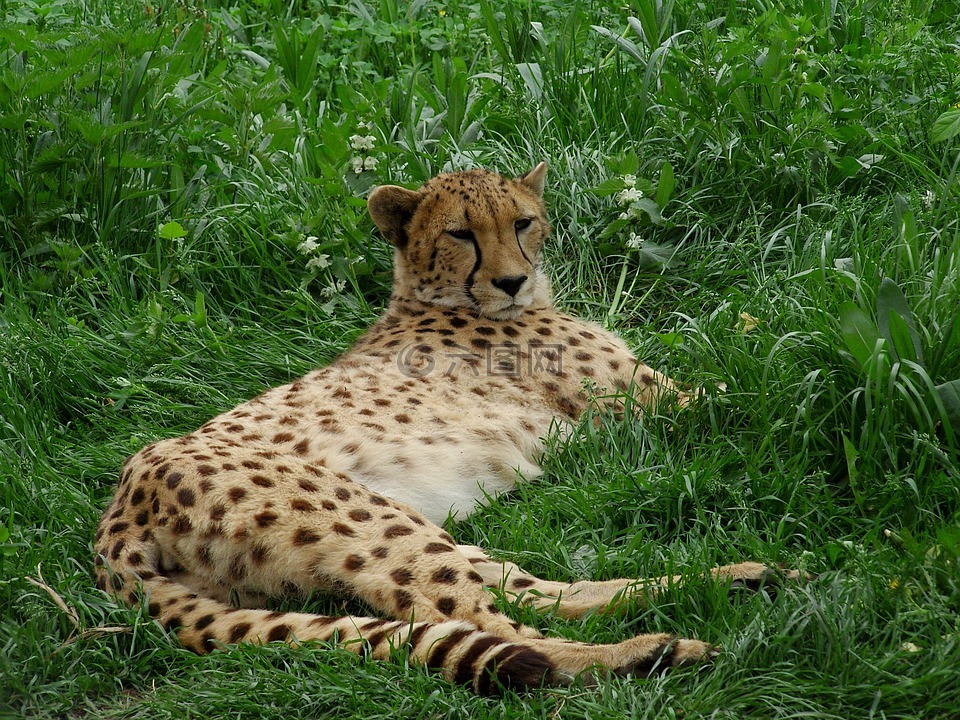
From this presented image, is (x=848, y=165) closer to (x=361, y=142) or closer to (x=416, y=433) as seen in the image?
(x=361, y=142)

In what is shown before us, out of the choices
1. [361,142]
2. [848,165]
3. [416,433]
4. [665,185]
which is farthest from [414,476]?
[848,165]

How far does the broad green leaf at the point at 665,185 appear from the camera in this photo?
4.91 metres

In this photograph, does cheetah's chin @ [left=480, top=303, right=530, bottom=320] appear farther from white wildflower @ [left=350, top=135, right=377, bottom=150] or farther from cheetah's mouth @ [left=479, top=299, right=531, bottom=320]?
white wildflower @ [left=350, top=135, right=377, bottom=150]

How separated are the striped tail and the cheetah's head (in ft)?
5.56

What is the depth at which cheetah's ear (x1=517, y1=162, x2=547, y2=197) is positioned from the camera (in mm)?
4682

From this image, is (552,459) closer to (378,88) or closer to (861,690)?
(861,690)

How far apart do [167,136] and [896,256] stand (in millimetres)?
3255

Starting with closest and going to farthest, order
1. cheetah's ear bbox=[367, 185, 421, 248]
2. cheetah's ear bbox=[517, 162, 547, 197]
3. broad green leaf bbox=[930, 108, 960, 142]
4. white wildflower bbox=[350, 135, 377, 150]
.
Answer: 1. broad green leaf bbox=[930, 108, 960, 142]
2. cheetah's ear bbox=[367, 185, 421, 248]
3. cheetah's ear bbox=[517, 162, 547, 197]
4. white wildflower bbox=[350, 135, 377, 150]

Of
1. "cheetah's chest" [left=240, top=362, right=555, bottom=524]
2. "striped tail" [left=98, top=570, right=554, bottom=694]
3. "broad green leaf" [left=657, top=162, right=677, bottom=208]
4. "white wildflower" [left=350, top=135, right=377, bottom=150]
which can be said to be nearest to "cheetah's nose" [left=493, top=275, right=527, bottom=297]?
"cheetah's chest" [left=240, top=362, right=555, bottom=524]

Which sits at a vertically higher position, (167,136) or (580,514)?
(167,136)

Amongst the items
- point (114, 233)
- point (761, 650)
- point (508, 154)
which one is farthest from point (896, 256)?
point (114, 233)

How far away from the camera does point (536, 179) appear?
4727 millimetres

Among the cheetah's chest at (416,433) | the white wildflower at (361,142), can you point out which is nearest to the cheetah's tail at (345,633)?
the cheetah's chest at (416,433)

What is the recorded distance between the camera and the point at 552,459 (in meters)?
3.96
